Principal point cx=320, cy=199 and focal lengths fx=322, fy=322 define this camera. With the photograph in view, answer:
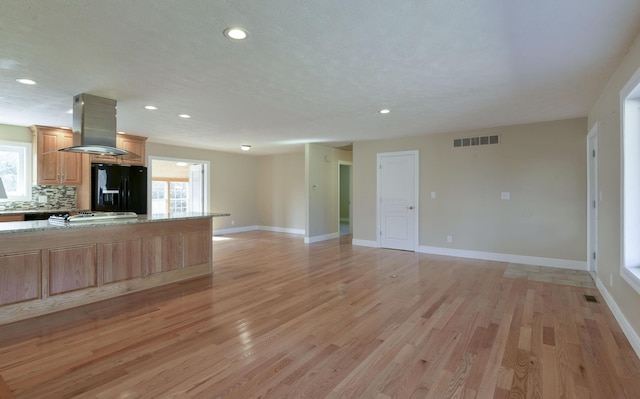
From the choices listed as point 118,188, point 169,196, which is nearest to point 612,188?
point 118,188

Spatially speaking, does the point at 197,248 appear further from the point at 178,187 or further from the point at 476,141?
the point at 178,187

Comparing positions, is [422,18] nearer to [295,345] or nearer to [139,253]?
[295,345]

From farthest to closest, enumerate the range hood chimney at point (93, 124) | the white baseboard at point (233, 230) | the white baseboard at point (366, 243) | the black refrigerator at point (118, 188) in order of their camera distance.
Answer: the white baseboard at point (233, 230)
the white baseboard at point (366, 243)
the black refrigerator at point (118, 188)
the range hood chimney at point (93, 124)

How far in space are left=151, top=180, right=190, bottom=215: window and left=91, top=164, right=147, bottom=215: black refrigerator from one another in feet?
10.1

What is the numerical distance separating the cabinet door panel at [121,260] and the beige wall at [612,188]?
487cm

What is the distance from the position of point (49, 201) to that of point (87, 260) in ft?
10.5

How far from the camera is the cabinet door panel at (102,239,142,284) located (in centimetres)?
363

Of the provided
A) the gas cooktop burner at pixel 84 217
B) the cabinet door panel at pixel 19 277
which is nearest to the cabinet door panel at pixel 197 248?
the gas cooktop burner at pixel 84 217

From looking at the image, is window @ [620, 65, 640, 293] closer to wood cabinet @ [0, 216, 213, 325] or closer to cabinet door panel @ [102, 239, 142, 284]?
wood cabinet @ [0, 216, 213, 325]

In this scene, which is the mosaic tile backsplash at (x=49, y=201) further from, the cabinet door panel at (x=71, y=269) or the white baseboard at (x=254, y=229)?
the white baseboard at (x=254, y=229)

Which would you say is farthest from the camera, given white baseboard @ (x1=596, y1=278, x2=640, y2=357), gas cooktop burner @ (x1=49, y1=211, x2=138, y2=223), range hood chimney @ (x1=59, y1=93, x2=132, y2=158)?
range hood chimney @ (x1=59, y1=93, x2=132, y2=158)

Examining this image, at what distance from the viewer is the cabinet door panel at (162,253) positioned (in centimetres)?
404

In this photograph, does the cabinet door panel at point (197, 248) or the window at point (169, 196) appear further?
the window at point (169, 196)

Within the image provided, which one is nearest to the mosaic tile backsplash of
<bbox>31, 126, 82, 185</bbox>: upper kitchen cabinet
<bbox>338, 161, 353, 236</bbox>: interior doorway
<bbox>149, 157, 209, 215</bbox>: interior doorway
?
<bbox>31, 126, 82, 185</bbox>: upper kitchen cabinet
